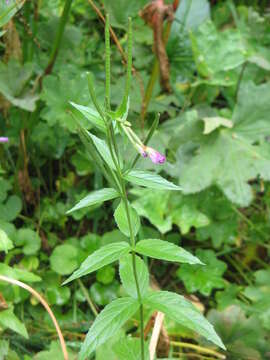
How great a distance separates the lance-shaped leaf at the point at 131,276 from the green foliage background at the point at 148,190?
1.44 ft

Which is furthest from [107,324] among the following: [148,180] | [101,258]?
[148,180]

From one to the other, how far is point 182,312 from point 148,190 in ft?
2.34

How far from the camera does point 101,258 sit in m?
0.62

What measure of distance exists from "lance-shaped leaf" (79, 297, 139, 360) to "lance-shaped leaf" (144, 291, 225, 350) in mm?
30

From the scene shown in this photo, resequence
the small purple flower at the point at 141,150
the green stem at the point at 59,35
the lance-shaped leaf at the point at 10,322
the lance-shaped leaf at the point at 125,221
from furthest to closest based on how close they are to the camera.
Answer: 1. the green stem at the point at 59,35
2. the lance-shaped leaf at the point at 10,322
3. the lance-shaped leaf at the point at 125,221
4. the small purple flower at the point at 141,150

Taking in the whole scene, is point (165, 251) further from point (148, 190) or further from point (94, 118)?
point (148, 190)

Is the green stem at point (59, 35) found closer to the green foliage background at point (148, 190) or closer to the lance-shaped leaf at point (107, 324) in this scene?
the green foliage background at point (148, 190)

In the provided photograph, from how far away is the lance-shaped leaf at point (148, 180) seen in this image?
60 cm

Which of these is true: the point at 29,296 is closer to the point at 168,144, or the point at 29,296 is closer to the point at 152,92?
the point at 168,144

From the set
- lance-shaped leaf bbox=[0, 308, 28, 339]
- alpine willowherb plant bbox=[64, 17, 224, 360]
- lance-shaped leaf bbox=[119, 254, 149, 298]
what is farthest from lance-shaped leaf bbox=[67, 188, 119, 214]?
lance-shaped leaf bbox=[0, 308, 28, 339]

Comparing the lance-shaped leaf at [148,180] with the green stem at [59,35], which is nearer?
the lance-shaped leaf at [148,180]

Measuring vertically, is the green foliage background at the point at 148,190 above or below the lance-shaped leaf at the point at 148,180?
below

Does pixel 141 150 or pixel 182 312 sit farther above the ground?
pixel 141 150

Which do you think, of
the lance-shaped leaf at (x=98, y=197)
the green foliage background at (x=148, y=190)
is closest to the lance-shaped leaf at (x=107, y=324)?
the lance-shaped leaf at (x=98, y=197)
